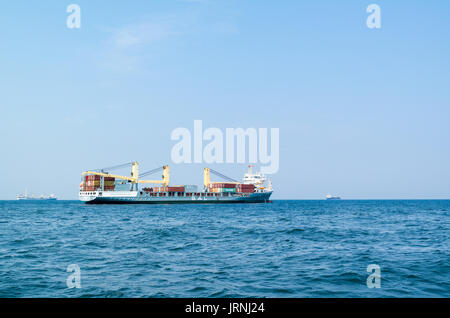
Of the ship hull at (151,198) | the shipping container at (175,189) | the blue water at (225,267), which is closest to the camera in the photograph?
the blue water at (225,267)

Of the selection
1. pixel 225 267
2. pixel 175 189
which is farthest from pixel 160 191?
pixel 225 267

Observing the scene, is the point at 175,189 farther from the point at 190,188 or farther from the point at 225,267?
the point at 225,267

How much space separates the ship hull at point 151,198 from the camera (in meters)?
117

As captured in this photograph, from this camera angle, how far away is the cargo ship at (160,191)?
11862cm

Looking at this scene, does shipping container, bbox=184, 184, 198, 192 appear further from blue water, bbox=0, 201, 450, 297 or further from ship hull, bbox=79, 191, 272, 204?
blue water, bbox=0, 201, 450, 297

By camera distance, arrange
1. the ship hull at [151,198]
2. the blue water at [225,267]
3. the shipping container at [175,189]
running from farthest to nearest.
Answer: the shipping container at [175,189]
the ship hull at [151,198]
the blue water at [225,267]

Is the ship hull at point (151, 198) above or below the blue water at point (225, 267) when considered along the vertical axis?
below

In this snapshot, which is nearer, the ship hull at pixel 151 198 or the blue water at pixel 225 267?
the blue water at pixel 225 267

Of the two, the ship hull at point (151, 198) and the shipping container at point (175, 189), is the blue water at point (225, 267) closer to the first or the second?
the ship hull at point (151, 198)

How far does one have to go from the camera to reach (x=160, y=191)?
129 m

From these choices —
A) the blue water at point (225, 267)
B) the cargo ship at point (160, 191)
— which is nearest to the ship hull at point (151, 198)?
the cargo ship at point (160, 191)

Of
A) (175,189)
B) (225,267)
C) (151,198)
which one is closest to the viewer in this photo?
(225,267)

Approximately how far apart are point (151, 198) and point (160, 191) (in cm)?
684

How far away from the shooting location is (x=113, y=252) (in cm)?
2080
